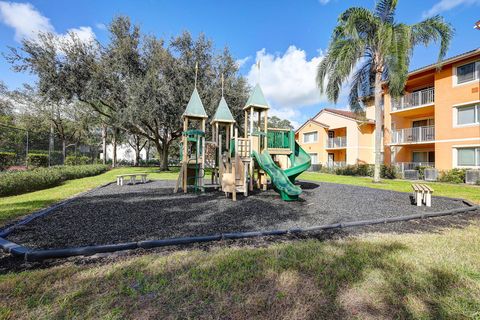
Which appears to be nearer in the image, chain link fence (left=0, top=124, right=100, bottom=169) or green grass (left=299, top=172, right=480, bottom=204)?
green grass (left=299, top=172, right=480, bottom=204)

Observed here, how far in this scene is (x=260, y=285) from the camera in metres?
2.37

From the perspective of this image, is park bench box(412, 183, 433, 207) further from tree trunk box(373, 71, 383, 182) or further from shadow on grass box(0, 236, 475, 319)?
tree trunk box(373, 71, 383, 182)

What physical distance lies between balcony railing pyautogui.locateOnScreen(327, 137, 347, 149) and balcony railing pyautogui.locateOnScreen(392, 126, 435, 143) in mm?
6249

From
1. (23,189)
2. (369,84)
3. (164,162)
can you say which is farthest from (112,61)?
(369,84)

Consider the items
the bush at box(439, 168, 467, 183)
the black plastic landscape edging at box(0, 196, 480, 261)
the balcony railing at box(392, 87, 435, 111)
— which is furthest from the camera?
the balcony railing at box(392, 87, 435, 111)

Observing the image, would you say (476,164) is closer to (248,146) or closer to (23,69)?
(248,146)

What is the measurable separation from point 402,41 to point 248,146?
40.1 ft

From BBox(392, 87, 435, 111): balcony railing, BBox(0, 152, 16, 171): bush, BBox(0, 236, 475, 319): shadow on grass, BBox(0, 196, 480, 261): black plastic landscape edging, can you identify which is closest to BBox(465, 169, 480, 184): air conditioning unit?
BBox(392, 87, 435, 111): balcony railing

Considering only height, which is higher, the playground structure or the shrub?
the playground structure

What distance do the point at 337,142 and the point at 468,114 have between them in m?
12.8

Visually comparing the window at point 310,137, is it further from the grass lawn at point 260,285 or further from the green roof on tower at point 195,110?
the grass lawn at point 260,285

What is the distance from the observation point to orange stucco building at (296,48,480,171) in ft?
51.6

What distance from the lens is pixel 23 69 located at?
1666 centimetres

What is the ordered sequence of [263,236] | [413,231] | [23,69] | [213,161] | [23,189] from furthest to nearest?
[23,69]
[213,161]
[23,189]
[413,231]
[263,236]
